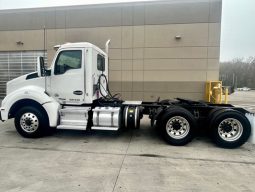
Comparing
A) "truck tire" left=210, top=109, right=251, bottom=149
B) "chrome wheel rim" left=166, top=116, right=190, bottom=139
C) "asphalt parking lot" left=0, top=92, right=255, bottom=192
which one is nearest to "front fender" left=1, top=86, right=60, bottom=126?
"asphalt parking lot" left=0, top=92, right=255, bottom=192

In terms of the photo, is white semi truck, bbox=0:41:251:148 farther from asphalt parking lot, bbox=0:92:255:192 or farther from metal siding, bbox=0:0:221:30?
metal siding, bbox=0:0:221:30

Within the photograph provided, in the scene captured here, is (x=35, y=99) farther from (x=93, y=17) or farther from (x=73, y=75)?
(x=93, y=17)

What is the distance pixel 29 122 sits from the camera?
5727mm

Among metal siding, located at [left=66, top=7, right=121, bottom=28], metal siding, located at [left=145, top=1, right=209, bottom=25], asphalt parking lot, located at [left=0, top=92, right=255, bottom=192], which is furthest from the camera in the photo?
metal siding, located at [left=66, top=7, right=121, bottom=28]

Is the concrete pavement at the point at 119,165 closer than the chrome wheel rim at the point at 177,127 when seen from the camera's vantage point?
Yes

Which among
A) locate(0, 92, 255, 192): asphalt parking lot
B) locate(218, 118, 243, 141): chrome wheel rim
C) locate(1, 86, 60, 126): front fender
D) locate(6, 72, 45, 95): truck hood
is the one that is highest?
locate(6, 72, 45, 95): truck hood

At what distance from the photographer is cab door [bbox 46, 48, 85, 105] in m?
5.74

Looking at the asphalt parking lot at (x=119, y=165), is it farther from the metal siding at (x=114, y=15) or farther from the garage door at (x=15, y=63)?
the garage door at (x=15, y=63)

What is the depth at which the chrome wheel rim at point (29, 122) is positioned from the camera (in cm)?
571

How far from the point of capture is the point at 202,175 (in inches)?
144

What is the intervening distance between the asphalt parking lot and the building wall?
6.38 metres

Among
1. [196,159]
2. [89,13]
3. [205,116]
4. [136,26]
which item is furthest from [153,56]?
[196,159]

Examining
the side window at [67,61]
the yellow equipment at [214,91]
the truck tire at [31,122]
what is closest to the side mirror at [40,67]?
the side window at [67,61]

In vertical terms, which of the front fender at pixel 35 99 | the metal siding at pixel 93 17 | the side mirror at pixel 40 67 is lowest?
the front fender at pixel 35 99
